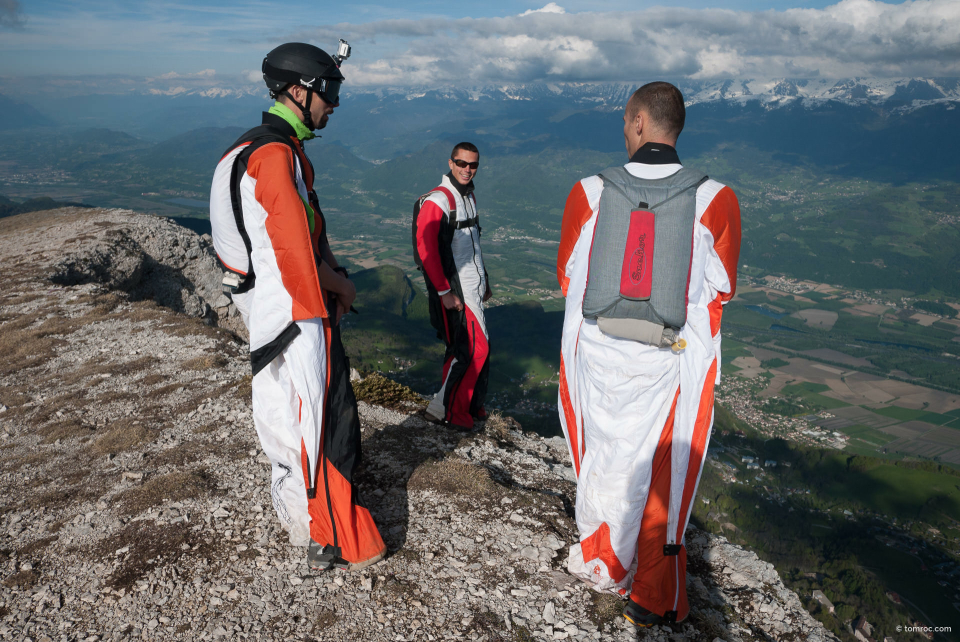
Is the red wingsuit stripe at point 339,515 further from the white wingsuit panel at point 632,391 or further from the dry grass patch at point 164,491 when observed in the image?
the dry grass patch at point 164,491

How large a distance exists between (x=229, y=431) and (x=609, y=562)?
4.40 meters

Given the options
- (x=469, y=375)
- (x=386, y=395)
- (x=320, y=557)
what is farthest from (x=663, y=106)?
(x=386, y=395)

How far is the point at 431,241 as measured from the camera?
236 inches

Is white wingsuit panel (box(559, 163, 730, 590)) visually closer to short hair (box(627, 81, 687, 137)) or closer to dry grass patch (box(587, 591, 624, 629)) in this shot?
dry grass patch (box(587, 591, 624, 629))

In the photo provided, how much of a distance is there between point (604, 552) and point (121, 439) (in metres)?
5.13

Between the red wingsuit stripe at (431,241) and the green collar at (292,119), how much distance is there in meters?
2.81

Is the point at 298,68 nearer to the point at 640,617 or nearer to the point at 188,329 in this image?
the point at 640,617

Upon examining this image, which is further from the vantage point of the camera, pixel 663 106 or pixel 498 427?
pixel 498 427

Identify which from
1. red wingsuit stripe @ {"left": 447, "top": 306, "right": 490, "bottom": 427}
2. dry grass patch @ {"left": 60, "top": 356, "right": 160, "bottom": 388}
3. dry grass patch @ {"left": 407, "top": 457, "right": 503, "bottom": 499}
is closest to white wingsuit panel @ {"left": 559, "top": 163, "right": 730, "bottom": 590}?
dry grass patch @ {"left": 407, "top": 457, "right": 503, "bottom": 499}

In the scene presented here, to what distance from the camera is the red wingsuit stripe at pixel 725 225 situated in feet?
10.2

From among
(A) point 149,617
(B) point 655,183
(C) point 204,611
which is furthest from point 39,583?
(B) point 655,183

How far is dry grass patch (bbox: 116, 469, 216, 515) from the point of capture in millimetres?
4302

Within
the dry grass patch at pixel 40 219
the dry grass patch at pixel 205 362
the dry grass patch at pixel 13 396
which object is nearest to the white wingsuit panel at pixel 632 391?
the dry grass patch at pixel 205 362

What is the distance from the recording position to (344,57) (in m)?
3.50
